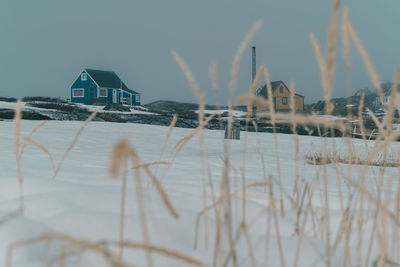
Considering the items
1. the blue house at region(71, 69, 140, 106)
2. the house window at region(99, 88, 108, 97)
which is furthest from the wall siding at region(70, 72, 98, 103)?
the house window at region(99, 88, 108, 97)

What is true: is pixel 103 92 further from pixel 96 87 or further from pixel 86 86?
pixel 86 86

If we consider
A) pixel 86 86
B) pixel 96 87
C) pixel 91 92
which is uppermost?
pixel 86 86

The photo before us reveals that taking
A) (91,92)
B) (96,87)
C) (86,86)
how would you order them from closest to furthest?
(96,87) → (91,92) → (86,86)

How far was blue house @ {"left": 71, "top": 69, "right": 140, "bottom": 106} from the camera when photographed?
33.8 meters

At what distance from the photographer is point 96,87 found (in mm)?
33625

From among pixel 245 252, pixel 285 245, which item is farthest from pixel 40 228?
pixel 285 245

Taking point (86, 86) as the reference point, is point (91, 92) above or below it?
below

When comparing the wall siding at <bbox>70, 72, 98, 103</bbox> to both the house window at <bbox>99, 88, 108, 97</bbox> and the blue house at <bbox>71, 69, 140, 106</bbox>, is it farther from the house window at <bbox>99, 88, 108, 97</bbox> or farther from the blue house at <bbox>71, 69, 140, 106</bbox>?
the house window at <bbox>99, 88, 108, 97</bbox>

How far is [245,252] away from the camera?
1.06 meters

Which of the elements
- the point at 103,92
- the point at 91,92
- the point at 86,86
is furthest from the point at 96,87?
the point at 86,86

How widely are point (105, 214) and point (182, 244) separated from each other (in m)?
0.27

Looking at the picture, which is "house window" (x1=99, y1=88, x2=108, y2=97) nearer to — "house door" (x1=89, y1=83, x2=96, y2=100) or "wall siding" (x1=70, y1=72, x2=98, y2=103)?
"wall siding" (x1=70, y1=72, x2=98, y2=103)

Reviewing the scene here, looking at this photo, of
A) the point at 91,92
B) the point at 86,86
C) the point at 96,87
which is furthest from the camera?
the point at 86,86

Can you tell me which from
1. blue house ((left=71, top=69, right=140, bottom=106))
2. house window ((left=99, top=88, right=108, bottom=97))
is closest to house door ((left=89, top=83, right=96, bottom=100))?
blue house ((left=71, top=69, right=140, bottom=106))
